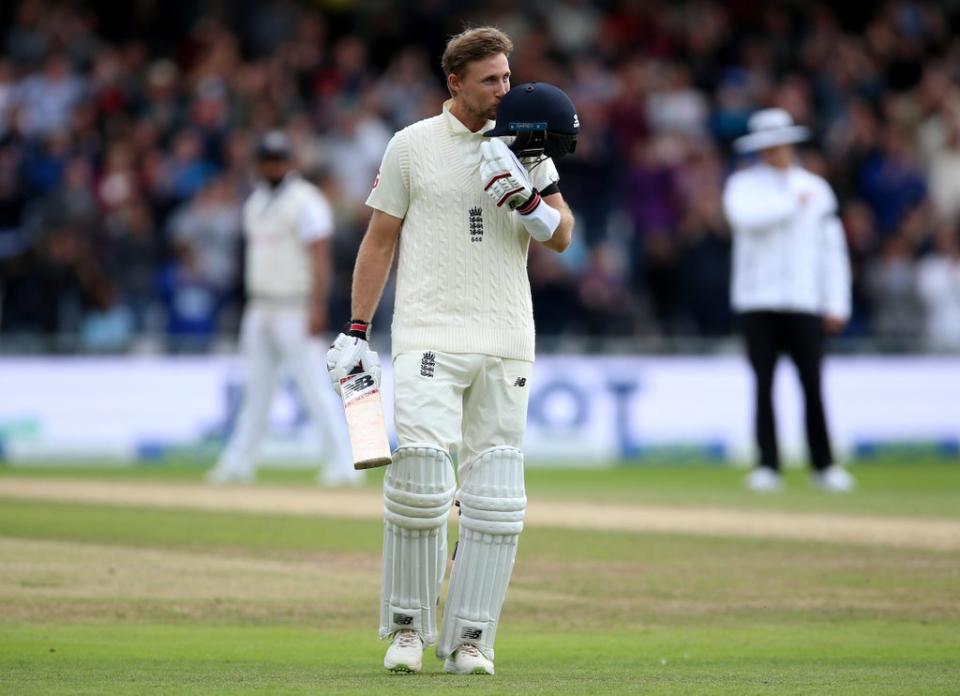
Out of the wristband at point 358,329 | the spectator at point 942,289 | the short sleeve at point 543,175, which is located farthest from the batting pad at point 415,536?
the spectator at point 942,289

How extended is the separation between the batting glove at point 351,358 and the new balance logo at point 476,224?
0.52m

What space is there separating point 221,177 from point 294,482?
482 centimetres

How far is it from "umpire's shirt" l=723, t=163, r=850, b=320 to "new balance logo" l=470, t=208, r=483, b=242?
28.1 feet

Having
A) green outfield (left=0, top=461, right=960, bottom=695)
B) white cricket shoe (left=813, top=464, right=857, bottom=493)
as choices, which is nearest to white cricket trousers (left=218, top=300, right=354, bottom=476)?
green outfield (left=0, top=461, right=960, bottom=695)

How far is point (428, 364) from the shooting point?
6590 mm

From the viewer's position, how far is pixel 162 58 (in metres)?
22.4

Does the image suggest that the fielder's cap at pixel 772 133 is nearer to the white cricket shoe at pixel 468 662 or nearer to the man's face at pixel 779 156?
the man's face at pixel 779 156

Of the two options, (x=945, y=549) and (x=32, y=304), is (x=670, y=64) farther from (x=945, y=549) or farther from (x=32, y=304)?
(x=945, y=549)

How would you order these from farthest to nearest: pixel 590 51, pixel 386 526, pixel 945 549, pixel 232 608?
pixel 590 51 < pixel 945 549 < pixel 232 608 < pixel 386 526

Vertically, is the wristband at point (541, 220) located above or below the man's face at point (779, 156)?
below

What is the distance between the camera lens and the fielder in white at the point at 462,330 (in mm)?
6547

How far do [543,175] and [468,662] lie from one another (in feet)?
5.83

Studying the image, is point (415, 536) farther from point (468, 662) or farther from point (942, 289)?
point (942, 289)

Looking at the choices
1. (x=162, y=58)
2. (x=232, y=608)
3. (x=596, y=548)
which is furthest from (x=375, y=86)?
(x=232, y=608)
